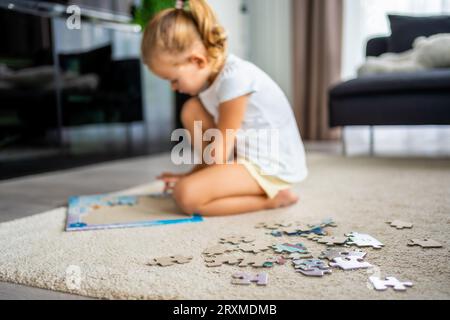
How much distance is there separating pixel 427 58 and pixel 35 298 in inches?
90.8

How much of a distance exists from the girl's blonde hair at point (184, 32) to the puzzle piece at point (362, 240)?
25.2 inches

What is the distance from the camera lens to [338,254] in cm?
90

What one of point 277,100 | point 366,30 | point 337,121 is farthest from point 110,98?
point 366,30

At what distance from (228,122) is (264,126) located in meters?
0.14

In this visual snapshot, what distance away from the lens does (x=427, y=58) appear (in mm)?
2373

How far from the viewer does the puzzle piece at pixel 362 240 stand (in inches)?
37.6

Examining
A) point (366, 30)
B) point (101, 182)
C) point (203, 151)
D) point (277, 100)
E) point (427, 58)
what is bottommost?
point (101, 182)

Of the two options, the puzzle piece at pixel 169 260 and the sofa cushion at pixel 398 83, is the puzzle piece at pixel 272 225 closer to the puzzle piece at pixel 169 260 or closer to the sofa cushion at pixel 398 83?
the puzzle piece at pixel 169 260

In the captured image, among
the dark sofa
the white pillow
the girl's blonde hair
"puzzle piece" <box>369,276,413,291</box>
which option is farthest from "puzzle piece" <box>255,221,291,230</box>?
the white pillow

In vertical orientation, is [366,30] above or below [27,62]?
above

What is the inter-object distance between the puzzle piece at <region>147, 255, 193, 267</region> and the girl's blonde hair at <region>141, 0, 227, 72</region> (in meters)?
0.61

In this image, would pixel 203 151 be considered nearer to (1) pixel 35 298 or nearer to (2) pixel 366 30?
(1) pixel 35 298

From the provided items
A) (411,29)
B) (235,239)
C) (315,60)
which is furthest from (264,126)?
(315,60)
